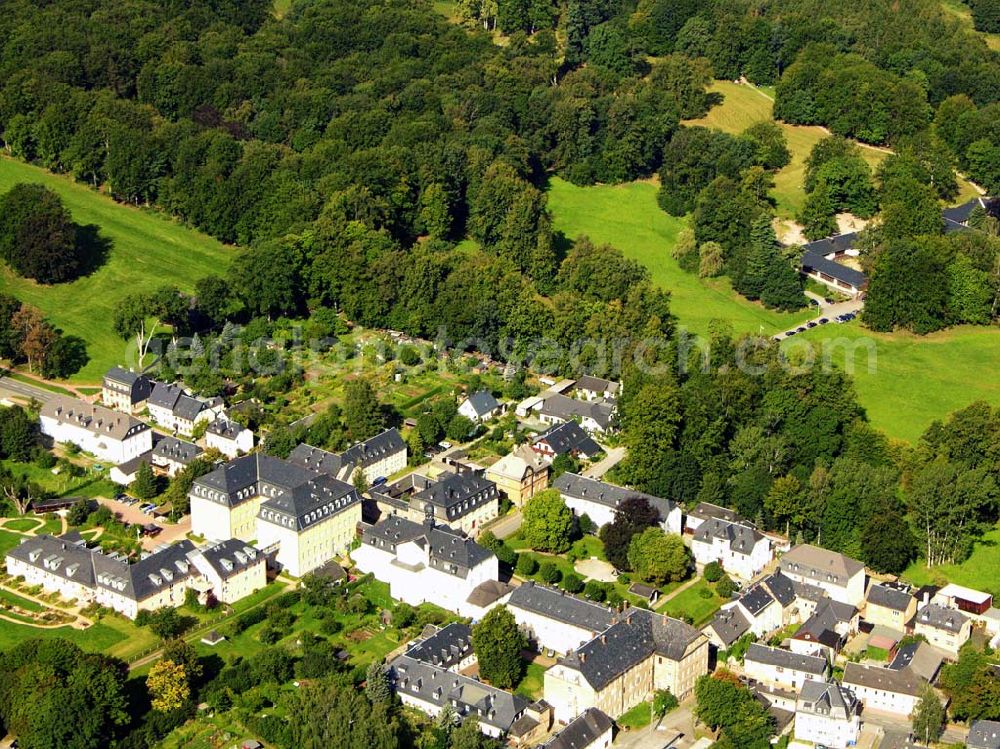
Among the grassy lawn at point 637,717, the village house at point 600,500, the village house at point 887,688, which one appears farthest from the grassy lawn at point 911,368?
the grassy lawn at point 637,717

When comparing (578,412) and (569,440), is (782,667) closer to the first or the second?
(569,440)

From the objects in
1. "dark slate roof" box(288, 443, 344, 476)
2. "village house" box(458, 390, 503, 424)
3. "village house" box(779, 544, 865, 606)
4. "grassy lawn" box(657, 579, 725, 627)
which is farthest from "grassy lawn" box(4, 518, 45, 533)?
"village house" box(779, 544, 865, 606)

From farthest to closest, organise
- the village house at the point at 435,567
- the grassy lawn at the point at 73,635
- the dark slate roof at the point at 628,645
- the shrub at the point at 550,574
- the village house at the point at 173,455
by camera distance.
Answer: the village house at the point at 173,455 → the shrub at the point at 550,574 → the village house at the point at 435,567 → the grassy lawn at the point at 73,635 → the dark slate roof at the point at 628,645

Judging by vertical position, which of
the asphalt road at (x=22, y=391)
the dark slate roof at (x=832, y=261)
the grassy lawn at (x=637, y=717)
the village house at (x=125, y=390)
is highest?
the dark slate roof at (x=832, y=261)

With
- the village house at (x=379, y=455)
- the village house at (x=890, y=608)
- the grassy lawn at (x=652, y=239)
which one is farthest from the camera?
the grassy lawn at (x=652, y=239)

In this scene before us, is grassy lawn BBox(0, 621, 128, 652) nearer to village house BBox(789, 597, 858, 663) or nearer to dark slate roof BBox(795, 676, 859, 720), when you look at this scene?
dark slate roof BBox(795, 676, 859, 720)

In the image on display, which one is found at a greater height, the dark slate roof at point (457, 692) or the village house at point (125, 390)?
the dark slate roof at point (457, 692)

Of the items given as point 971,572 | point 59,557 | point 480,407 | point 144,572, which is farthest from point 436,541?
point 971,572

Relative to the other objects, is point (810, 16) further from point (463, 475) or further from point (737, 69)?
point (463, 475)

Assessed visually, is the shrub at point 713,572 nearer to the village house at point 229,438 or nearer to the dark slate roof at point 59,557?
the village house at point 229,438
